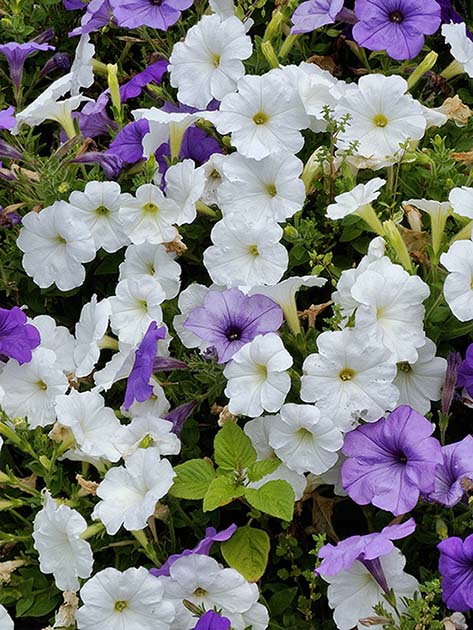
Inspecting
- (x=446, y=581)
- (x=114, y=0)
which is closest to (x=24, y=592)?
(x=446, y=581)

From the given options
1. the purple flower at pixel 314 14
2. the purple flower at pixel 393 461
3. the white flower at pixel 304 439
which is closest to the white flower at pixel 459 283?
the purple flower at pixel 393 461

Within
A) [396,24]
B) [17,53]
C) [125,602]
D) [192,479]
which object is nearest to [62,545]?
[125,602]

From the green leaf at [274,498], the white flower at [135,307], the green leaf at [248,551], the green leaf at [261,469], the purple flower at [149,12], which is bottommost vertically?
the green leaf at [248,551]

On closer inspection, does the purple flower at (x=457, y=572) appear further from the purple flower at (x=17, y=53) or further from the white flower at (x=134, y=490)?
the purple flower at (x=17, y=53)

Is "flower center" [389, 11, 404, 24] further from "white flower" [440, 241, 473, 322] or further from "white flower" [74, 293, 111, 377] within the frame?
"white flower" [74, 293, 111, 377]

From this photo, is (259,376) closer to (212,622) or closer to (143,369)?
(143,369)

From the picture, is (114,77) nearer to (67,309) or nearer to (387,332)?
(67,309)
